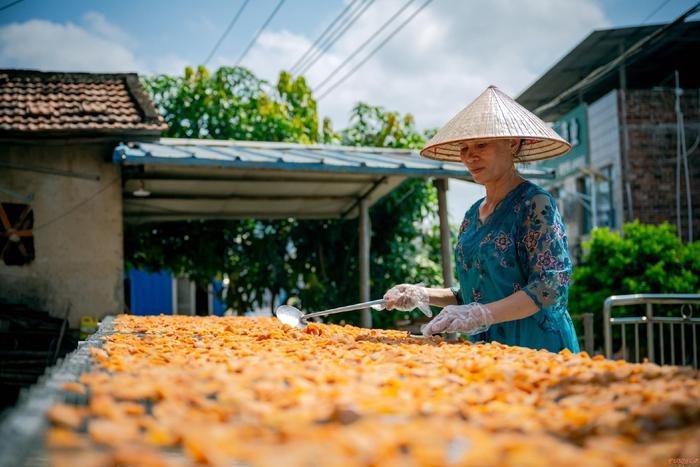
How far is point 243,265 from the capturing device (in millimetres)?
9500

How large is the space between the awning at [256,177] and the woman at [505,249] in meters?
3.45

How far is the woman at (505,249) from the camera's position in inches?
92.0

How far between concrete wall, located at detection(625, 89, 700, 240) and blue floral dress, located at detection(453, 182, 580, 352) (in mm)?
13404

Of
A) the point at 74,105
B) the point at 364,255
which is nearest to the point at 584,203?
the point at 364,255

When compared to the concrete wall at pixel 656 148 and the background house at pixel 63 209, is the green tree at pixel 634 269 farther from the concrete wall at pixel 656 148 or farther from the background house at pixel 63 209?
the concrete wall at pixel 656 148

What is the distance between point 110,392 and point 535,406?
0.80m

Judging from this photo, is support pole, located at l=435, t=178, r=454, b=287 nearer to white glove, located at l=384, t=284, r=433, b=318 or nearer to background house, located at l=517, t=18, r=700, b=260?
white glove, located at l=384, t=284, r=433, b=318

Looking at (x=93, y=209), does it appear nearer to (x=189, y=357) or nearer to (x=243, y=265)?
(x=243, y=265)

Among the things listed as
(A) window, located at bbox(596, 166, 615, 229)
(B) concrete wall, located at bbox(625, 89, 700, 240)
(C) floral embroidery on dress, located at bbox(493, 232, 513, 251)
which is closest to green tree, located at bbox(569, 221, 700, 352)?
(C) floral embroidery on dress, located at bbox(493, 232, 513, 251)

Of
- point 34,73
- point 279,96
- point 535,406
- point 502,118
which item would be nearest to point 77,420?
point 535,406

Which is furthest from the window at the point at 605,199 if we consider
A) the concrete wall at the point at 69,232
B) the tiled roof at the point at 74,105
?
the concrete wall at the point at 69,232

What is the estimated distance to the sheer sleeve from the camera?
2.32m

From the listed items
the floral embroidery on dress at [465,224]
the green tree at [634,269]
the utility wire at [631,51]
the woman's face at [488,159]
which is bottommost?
the green tree at [634,269]

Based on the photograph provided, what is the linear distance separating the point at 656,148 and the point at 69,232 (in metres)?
12.9
